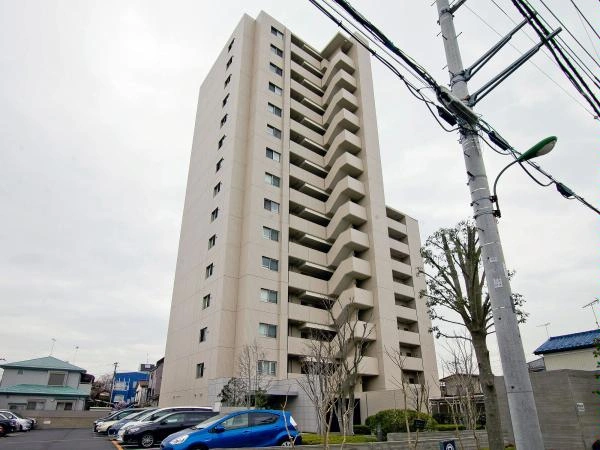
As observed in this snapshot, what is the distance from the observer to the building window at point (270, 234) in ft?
111

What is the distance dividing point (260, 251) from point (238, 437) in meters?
21.0

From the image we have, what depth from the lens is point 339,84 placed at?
44.9 metres

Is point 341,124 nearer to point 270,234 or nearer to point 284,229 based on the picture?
point 284,229

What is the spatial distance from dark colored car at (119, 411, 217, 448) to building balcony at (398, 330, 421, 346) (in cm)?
2427

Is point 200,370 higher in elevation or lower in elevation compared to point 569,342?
lower

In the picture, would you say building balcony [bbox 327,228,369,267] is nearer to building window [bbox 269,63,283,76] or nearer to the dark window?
the dark window

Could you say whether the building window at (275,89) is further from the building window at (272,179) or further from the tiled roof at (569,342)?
the tiled roof at (569,342)

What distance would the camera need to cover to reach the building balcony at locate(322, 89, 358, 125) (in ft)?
142

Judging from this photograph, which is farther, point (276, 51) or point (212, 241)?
point (276, 51)

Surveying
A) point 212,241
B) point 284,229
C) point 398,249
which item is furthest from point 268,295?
point 398,249

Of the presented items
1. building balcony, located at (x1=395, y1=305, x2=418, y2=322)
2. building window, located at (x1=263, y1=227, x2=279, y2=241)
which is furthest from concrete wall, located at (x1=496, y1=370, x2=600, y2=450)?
building balcony, located at (x1=395, y1=305, x2=418, y2=322)

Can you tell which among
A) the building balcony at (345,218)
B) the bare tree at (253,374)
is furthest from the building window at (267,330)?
the building balcony at (345,218)

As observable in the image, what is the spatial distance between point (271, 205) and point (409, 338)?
18.5 m

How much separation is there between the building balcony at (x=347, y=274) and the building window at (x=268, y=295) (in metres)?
6.26
